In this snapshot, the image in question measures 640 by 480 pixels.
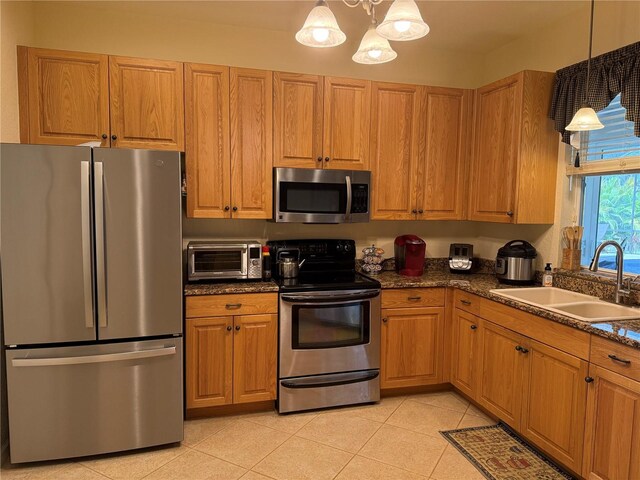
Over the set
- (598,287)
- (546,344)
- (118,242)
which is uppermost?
(118,242)

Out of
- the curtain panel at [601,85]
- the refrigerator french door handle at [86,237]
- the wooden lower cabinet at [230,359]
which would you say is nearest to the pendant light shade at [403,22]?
the curtain panel at [601,85]

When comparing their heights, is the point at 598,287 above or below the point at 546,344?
above

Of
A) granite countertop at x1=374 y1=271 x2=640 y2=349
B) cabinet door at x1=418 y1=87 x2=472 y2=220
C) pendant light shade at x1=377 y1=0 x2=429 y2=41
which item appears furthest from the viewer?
cabinet door at x1=418 y1=87 x2=472 y2=220

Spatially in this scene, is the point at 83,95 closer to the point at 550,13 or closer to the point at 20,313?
the point at 20,313

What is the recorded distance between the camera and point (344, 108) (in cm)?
322

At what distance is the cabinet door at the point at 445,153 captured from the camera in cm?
343

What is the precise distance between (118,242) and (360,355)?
1763 mm

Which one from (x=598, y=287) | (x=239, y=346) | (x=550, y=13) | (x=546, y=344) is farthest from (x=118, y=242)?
(x=550, y=13)

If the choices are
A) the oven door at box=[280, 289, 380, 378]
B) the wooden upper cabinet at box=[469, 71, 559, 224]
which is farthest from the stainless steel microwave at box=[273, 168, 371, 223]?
the wooden upper cabinet at box=[469, 71, 559, 224]

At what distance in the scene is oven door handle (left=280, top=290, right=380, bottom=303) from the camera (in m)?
2.88

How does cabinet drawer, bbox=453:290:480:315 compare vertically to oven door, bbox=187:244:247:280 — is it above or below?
below

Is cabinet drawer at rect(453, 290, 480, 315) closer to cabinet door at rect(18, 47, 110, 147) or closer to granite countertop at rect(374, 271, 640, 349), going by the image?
granite countertop at rect(374, 271, 640, 349)

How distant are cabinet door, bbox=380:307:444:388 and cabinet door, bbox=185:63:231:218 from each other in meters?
1.47

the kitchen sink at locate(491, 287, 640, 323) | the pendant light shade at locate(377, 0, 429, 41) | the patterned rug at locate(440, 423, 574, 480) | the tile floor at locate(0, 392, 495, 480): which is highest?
the pendant light shade at locate(377, 0, 429, 41)
